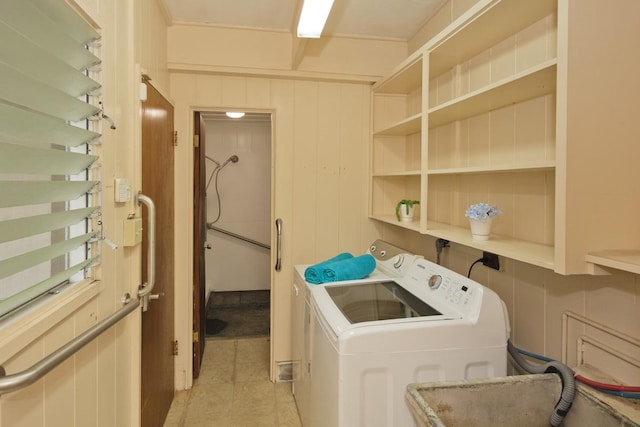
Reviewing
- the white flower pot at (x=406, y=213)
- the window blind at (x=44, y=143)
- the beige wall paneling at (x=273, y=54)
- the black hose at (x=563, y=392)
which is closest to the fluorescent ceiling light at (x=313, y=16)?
the beige wall paneling at (x=273, y=54)

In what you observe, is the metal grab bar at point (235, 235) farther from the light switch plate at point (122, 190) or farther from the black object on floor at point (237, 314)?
the light switch plate at point (122, 190)

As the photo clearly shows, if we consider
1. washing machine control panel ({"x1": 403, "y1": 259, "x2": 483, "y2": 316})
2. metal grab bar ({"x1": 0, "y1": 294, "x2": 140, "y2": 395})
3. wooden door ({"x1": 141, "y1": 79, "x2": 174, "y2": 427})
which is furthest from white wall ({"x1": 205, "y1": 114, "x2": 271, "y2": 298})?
metal grab bar ({"x1": 0, "y1": 294, "x2": 140, "y2": 395})

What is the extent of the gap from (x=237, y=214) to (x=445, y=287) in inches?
120

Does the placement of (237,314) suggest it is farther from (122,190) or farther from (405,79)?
(405,79)

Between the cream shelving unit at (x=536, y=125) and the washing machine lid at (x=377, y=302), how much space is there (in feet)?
1.12

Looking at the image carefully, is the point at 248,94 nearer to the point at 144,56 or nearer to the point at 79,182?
the point at 144,56

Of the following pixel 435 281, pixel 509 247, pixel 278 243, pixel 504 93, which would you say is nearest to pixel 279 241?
pixel 278 243

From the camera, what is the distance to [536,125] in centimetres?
145

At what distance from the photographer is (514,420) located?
114cm

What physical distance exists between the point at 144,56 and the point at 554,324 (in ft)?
7.23

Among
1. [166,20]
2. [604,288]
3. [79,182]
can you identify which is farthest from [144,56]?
[604,288]

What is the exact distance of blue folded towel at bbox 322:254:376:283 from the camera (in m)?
1.89

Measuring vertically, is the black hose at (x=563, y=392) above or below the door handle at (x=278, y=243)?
below

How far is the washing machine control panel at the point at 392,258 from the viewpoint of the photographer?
6.34ft
